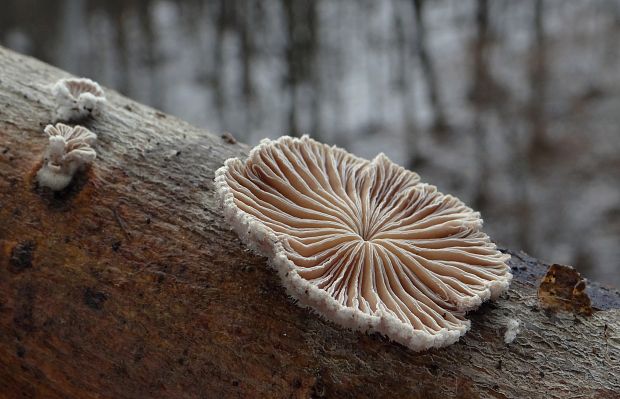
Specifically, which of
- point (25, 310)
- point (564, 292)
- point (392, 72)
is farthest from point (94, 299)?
point (392, 72)

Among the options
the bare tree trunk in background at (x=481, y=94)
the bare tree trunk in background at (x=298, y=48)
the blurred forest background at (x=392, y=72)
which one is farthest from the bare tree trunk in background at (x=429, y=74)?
the bare tree trunk in background at (x=298, y=48)

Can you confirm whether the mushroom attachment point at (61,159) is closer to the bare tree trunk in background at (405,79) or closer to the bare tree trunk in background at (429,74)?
the bare tree trunk in background at (405,79)

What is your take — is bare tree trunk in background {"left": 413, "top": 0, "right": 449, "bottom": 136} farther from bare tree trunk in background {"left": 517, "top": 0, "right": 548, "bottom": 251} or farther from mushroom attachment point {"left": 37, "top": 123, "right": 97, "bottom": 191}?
mushroom attachment point {"left": 37, "top": 123, "right": 97, "bottom": 191}

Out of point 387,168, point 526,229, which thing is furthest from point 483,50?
point 387,168

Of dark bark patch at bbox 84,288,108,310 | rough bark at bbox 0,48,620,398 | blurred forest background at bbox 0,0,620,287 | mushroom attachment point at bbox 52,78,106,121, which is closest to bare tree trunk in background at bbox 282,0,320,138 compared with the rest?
blurred forest background at bbox 0,0,620,287

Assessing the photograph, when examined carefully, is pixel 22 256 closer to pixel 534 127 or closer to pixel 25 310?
pixel 25 310

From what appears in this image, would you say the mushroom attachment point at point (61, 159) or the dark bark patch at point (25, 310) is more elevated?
the mushroom attachment point at point (61, 159)
